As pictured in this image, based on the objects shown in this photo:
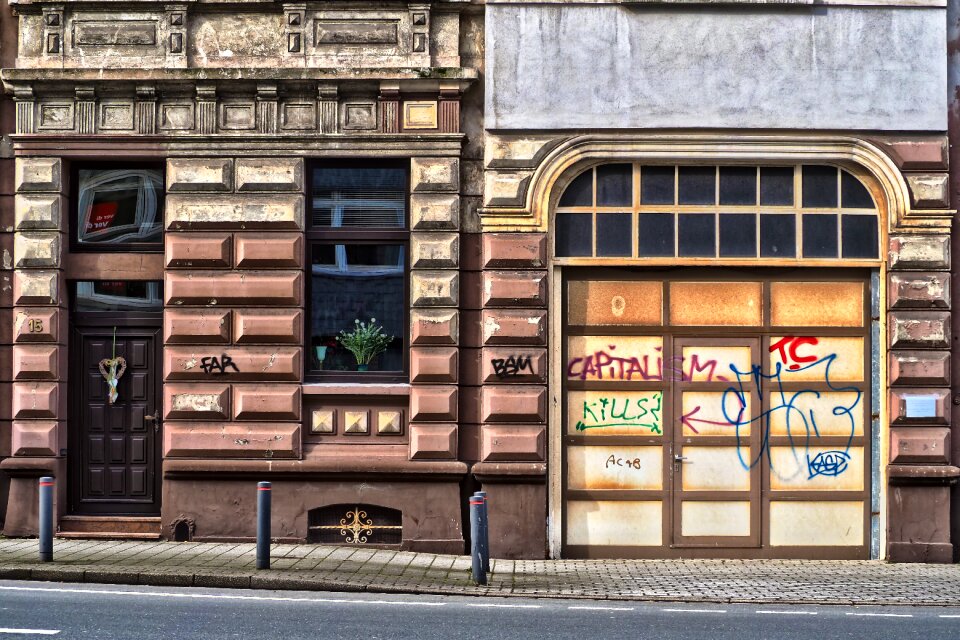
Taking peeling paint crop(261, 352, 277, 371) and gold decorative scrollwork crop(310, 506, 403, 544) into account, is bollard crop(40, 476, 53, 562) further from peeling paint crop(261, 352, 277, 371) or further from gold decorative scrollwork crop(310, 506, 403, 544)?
gold decorative scrollwork crop(310, 506, 403, 544)

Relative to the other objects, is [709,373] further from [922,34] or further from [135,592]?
[135,592]

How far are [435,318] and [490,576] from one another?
2.98m

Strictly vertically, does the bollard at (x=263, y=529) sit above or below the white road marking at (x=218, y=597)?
above

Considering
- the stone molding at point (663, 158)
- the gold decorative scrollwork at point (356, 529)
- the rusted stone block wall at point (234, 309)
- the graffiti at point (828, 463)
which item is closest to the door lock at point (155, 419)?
the rusted stone block wall at point (234, 309)

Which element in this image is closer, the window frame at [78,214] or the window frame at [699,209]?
the window frame at [699,209]

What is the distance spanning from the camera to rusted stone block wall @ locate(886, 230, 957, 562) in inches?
535

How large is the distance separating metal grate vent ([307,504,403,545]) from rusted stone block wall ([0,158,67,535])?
2.99 m

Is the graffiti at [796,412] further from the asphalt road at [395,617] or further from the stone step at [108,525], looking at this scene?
the stone step at [108,525]

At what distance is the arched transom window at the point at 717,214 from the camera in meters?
13.8

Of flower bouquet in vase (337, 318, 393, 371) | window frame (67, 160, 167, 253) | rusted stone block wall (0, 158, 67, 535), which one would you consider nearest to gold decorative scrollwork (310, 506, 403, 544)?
flower bouquet in vase (337, 318, 393, 371)

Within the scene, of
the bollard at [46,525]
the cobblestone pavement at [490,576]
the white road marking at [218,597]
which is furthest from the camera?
the bollard at [46,525]

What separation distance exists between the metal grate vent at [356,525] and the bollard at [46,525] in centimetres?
278

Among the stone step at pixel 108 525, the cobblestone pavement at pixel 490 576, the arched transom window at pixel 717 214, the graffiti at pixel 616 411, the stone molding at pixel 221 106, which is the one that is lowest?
the cobblestone pavement at pixel 490 576

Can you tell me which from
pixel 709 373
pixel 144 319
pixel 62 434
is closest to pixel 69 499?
pixel 62 434
